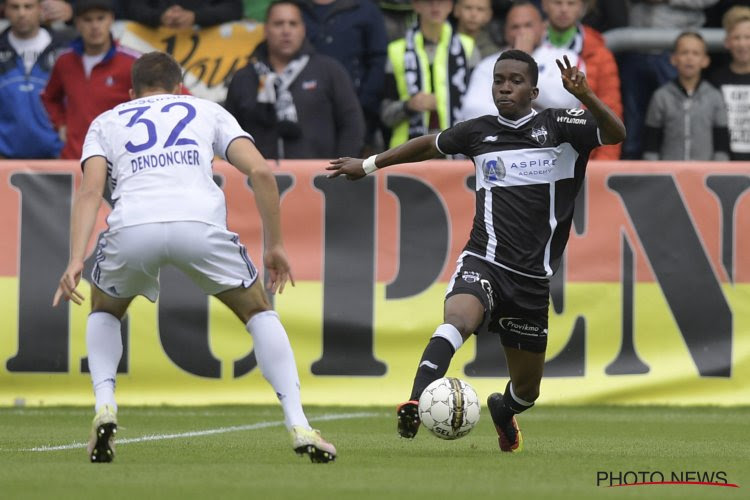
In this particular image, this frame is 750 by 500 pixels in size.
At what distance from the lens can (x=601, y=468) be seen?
22.9 feet

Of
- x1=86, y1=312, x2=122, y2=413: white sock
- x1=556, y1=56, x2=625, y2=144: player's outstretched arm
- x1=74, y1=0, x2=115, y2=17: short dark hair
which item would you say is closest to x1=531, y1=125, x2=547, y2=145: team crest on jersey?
x1=556, y1=56, x2=625, y2=144: player's outstretched arm

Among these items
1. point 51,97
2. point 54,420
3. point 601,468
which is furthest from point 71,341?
point 601,468

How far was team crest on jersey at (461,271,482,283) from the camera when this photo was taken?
774cm

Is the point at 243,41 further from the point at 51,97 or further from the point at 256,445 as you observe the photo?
the point at 256,445

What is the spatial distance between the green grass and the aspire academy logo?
76 mm

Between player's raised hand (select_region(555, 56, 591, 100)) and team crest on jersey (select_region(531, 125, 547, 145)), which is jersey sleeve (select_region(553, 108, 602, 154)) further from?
player's raised hand (select_region(555, 56, 591, 100))

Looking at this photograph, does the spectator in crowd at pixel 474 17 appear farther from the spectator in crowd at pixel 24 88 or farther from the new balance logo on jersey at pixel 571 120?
the new balance logo on jersey at pixel 571 120

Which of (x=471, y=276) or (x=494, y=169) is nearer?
(x=471, y=276)

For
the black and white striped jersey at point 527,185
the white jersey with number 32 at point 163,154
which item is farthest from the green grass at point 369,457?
the white jersey with number 32 at point 163,154

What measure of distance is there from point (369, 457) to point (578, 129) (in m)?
1.96

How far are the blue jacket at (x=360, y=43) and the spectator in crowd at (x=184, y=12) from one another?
2.24 ft

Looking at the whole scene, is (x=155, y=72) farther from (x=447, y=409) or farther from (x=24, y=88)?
(x=24, y=88)

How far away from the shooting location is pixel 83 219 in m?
6.98

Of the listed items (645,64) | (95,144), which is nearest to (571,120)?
(95,144)
